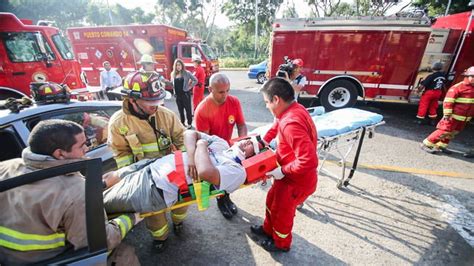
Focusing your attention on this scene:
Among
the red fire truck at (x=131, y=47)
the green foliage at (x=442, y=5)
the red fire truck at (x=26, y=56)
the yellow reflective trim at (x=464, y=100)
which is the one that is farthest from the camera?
the green foliage at (x=442, y=5)

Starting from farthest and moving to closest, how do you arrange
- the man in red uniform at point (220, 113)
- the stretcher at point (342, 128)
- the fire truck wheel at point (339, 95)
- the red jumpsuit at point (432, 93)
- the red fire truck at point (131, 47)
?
1. the red fire truck at point (131, 47)
2. the fire truck wheel at point (339, 95)
3. the red jumpsuit at point (432, 93)
4. the stretcher at point (342, 128)
5. the man in red uniform at point (220, 113)

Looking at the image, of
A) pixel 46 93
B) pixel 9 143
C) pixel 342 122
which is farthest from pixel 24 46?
pixel 342 122

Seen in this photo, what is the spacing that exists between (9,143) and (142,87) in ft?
4.48

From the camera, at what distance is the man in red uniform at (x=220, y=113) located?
99.4 inches

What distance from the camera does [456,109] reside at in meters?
4.17

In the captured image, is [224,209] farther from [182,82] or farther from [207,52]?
[207,52]

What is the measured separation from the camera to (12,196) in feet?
3.86

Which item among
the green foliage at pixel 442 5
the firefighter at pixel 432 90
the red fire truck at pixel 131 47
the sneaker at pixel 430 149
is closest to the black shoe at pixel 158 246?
the sneaker at pixel 430 149

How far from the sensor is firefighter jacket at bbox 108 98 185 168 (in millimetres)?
2123

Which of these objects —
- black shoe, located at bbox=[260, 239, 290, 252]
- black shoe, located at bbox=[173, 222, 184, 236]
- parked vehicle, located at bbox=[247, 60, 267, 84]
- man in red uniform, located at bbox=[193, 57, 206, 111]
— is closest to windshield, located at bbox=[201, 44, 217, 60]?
parked vehicle, located at bbox=[247, 60, 267, 84]

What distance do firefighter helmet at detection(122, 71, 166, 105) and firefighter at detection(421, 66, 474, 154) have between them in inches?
203

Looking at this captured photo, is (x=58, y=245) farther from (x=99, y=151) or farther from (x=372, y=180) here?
(x=372, y=180)

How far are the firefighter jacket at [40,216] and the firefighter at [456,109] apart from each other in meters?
5.74

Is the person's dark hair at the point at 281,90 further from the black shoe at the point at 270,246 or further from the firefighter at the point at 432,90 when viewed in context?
the firefighter at the point at 432,90
